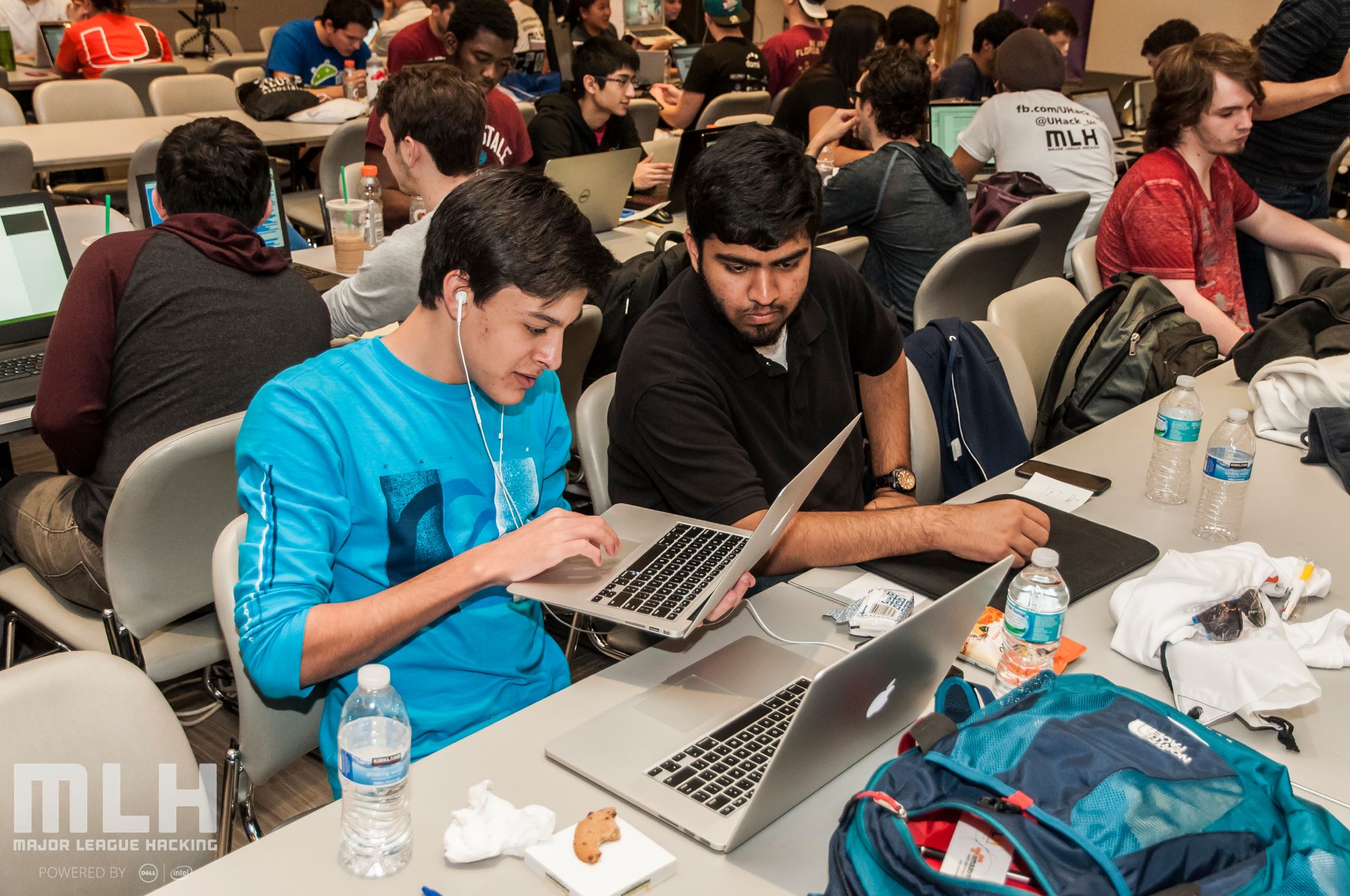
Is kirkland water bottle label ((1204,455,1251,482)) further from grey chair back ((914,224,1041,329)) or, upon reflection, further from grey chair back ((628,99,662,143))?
grey chair back ((628,99,662,143))

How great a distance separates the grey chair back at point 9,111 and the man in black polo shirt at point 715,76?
3.12 meters

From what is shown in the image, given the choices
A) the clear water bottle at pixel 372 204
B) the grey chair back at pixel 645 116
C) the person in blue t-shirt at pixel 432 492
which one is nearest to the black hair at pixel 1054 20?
the grey chair back at pixel 645 116

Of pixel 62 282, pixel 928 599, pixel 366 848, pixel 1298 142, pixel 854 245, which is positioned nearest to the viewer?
pixel 366 848

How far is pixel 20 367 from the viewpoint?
7.73ft

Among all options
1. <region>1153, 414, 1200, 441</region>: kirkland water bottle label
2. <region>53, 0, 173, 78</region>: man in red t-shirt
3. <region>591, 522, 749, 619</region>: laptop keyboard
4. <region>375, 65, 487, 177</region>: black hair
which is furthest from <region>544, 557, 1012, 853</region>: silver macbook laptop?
<region>53, 0, 173, 78</region>: man in red t-shirt

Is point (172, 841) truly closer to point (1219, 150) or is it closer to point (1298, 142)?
point (1219, 150)

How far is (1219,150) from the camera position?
2988 mm

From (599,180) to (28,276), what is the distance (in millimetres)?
1644

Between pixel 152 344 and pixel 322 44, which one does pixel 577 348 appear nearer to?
pixel 152 344

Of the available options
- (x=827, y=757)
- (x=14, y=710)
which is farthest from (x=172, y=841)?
(x=827, y=757)

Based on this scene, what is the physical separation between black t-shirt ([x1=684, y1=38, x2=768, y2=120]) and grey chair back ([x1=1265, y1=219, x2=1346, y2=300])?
318 cm

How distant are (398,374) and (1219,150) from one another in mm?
2527

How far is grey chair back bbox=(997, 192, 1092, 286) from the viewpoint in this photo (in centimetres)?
356

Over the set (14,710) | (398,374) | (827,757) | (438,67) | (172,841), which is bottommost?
(172,841)
